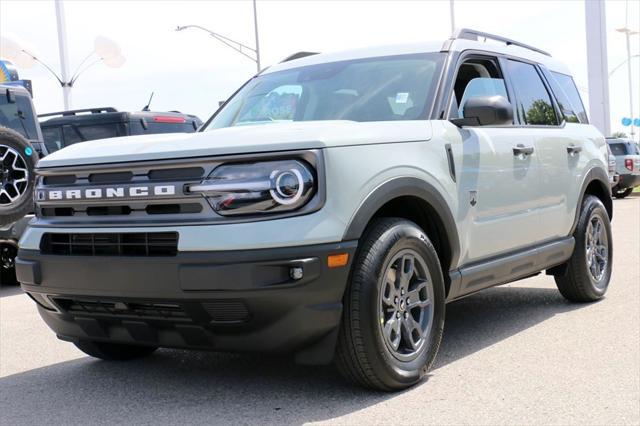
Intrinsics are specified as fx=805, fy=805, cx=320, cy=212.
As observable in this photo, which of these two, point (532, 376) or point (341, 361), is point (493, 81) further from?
point (341, 361)

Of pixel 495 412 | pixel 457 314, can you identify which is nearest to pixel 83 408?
pixel 495 412

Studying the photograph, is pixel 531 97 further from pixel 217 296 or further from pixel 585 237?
pixel 217 296

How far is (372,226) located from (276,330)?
0.73m

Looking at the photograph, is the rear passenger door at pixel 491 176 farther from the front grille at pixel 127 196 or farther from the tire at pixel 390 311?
the front grille at pixel 127 196

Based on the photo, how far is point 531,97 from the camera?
19.1 feet

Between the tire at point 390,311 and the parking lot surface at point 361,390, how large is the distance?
0.48 ft

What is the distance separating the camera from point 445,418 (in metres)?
3.56

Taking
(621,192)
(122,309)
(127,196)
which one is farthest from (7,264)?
(621,192)

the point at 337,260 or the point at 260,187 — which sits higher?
the point at 260,187

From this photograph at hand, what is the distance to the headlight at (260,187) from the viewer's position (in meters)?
3.48

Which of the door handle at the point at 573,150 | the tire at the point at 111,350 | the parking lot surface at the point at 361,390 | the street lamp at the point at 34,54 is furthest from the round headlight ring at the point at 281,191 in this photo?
the street lamp at the point at 34,54

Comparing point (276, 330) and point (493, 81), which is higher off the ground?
point (493, 81)

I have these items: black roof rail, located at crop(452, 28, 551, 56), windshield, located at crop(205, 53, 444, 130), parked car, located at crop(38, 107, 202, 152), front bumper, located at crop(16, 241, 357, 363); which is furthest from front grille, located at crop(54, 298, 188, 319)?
parked car, located at crop(38, 107, 202, 152)

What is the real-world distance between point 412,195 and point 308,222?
80 centimetres
